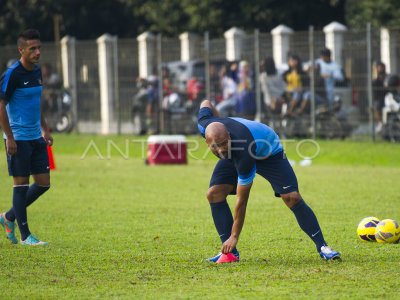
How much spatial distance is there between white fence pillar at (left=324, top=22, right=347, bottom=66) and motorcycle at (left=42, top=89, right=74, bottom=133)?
976 centimetres

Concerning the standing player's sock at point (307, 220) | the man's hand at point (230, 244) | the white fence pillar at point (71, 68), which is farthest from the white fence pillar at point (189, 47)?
the man's hand at point (230, 244)

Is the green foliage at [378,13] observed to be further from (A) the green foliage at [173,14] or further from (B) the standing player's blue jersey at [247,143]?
(B) the standing player's blue jersey at [247,143]

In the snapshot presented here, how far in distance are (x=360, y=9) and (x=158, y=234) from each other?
91.4 ft

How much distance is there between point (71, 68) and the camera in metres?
31.7

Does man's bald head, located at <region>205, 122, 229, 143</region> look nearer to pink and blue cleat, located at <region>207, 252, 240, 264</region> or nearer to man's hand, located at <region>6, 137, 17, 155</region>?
pink and blue cleat, located at <region>207, 252, 240, 264</region>

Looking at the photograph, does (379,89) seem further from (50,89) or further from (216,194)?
(216,194)

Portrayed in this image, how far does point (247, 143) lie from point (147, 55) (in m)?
19.9

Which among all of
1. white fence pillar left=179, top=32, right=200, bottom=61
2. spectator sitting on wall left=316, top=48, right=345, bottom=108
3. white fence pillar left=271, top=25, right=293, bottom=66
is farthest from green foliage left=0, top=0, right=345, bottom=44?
spectator sitting on wall left=316, top=48, right=345, bottom=108

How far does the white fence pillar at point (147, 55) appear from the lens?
1149 inches

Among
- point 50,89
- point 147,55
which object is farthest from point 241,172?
point 50,89

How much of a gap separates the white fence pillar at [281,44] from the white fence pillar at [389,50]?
2.85 m

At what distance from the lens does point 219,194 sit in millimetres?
10430

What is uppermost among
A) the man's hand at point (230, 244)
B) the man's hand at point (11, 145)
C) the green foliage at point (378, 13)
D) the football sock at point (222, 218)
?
the green foliage at point (378, 13)

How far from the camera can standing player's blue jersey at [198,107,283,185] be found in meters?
9.69
